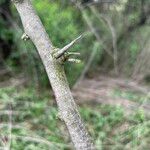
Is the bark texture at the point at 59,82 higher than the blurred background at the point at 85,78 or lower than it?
higher

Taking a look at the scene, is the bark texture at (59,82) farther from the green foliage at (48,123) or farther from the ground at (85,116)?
the green foliage at (48,123)

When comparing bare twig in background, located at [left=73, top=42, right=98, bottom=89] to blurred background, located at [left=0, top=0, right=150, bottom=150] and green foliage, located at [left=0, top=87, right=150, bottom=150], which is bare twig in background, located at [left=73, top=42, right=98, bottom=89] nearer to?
blurred background, located at [left=0, top=0, right=150, bottom=150]

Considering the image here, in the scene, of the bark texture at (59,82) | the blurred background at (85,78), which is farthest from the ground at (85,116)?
the bark texture at (59,82)

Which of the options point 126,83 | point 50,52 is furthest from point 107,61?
point 50,52

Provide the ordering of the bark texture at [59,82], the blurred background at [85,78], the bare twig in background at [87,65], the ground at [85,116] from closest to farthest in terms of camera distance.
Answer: the bark texture at [59,82], the ground at [85,116], the blurred background at [85,78], the bare twig in background at [87,65]

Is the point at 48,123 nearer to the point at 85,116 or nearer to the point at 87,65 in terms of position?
the point at 85,116

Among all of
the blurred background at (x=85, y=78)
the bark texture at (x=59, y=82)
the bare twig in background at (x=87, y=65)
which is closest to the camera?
the bark texture at (x=59, y=82)

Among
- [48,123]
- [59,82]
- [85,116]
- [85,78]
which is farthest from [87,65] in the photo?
[59,82]

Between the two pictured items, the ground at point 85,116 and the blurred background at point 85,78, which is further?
the blurred background at point 85,78
